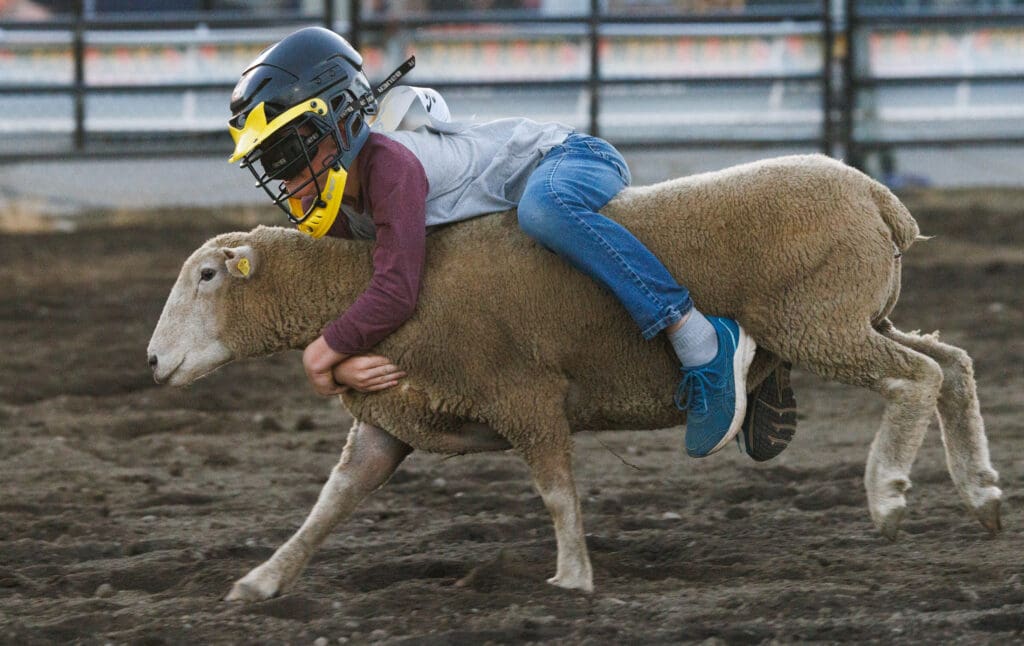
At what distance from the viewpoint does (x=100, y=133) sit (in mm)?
11148

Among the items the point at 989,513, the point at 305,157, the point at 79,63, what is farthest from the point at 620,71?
the point at 305,157

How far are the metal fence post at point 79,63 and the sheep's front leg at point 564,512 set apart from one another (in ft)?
26.5

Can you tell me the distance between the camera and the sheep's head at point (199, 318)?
4008mm

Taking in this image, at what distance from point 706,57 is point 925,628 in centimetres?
841

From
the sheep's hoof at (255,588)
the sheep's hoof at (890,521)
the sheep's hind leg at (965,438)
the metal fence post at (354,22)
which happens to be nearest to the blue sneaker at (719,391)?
the sheep's hoof at (890,521)

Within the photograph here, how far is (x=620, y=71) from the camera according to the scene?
11234mm

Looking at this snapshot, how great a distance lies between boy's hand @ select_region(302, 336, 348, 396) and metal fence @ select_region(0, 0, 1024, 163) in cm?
745

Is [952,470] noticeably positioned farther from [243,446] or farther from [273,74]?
[243,446]

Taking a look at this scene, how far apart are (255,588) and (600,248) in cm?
128

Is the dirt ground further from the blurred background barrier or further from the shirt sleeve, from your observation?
the blurred background barrier

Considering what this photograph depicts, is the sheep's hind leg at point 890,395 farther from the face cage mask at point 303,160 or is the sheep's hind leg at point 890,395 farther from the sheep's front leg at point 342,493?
the face cage mask at point 303,160

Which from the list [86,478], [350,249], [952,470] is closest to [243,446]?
[86,478]

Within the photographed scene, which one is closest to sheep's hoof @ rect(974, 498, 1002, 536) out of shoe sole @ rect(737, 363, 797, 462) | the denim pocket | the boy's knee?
shoe sole @ rect(737, 363, 797, 462)

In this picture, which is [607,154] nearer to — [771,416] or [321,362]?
[771,416]
